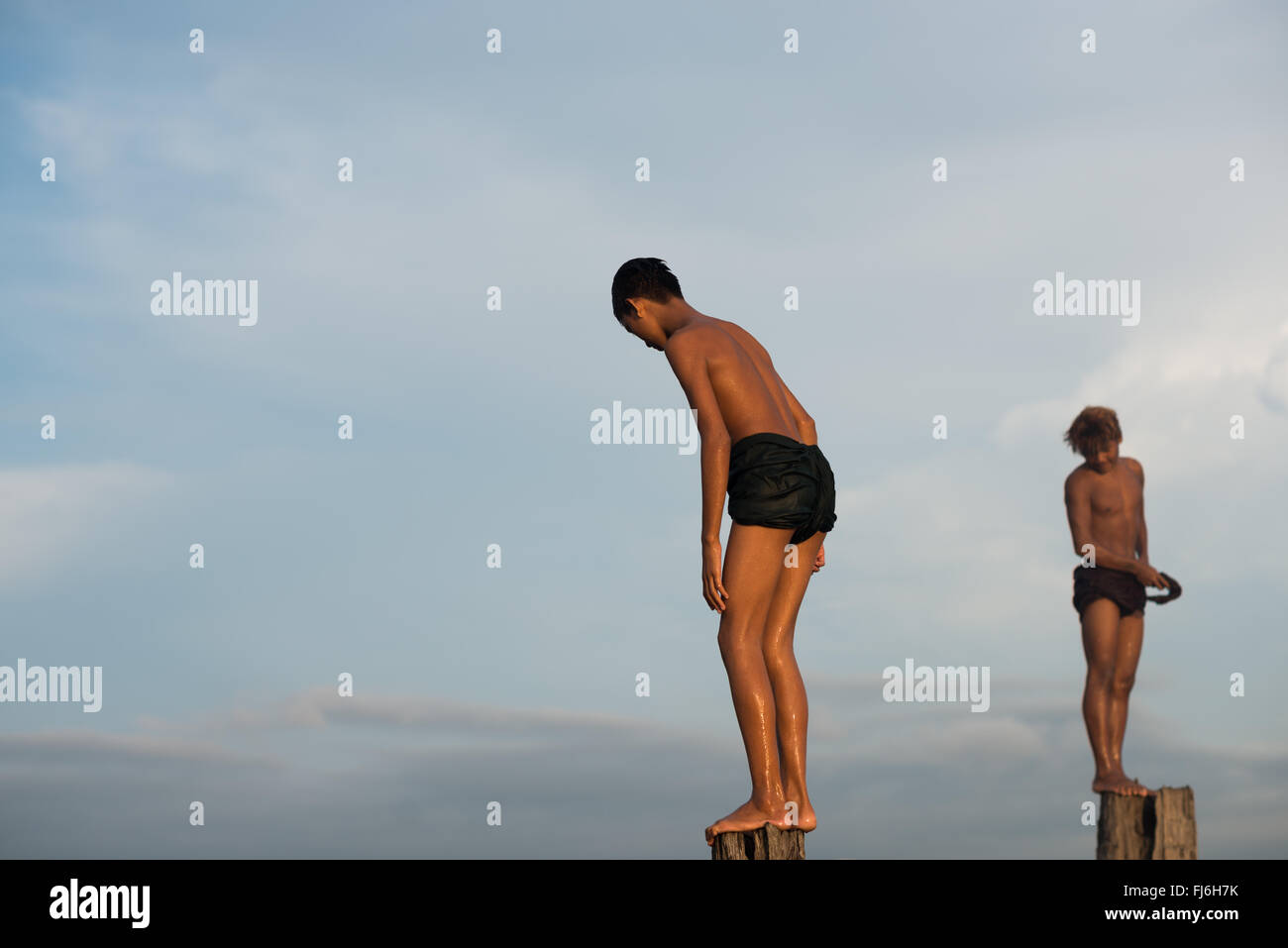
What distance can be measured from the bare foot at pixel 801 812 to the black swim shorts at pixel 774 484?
135 cm

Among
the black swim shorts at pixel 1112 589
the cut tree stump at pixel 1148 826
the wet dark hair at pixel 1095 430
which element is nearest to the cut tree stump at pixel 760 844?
the cut tree stump at pixel 1148 826

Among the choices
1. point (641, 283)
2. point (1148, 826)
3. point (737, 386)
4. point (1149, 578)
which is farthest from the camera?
point (1149, 578)

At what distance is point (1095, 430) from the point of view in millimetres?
11852

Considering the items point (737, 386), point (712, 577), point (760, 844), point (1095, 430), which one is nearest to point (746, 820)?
point (760, 844)

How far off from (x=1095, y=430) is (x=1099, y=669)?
2.06m

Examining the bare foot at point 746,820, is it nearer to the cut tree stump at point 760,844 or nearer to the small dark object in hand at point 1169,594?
the cut tree stump at point 760,844

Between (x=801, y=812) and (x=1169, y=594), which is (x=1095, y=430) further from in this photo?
(x=801, y=812)
